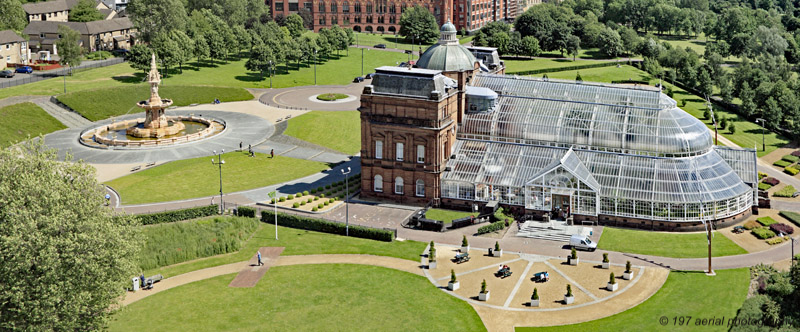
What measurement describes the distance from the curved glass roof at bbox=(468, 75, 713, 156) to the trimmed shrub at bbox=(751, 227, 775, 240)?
1351 cm

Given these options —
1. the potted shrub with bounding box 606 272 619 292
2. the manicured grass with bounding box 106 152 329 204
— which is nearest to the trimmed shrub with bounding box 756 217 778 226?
the potted shrub with bounding box 606 272 619 292

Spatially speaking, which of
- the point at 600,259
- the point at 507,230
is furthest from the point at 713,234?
the point at 507,230

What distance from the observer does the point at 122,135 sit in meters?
153

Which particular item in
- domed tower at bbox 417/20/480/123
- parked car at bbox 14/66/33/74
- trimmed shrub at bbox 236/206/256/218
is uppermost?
domed tower at bbox 417/20/480/123

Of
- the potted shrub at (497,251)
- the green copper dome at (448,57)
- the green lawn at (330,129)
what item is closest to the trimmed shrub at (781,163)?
the green copper dome at (448,57)

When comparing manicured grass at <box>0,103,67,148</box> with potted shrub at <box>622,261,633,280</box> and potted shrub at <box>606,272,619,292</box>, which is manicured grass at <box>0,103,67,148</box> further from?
potted shrub at <box>622,261,633,280</box>

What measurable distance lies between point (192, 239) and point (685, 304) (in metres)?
59.1

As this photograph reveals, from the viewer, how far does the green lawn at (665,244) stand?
95500mm

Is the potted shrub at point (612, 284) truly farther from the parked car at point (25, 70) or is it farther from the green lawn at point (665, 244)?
the parked car at point (25, 70)

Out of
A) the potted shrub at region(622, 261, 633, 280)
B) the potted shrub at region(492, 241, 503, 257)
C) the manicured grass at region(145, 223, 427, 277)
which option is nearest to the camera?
the potted shrub at region(622, 261, 633, 280)

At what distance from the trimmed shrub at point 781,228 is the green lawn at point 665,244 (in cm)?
735

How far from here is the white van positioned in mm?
96688

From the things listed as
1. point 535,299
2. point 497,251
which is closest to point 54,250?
point 535,299

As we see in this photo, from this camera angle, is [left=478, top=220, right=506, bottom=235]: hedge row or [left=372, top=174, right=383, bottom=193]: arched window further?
[left=372, top=174, right=383, bottom=193]: arched window
